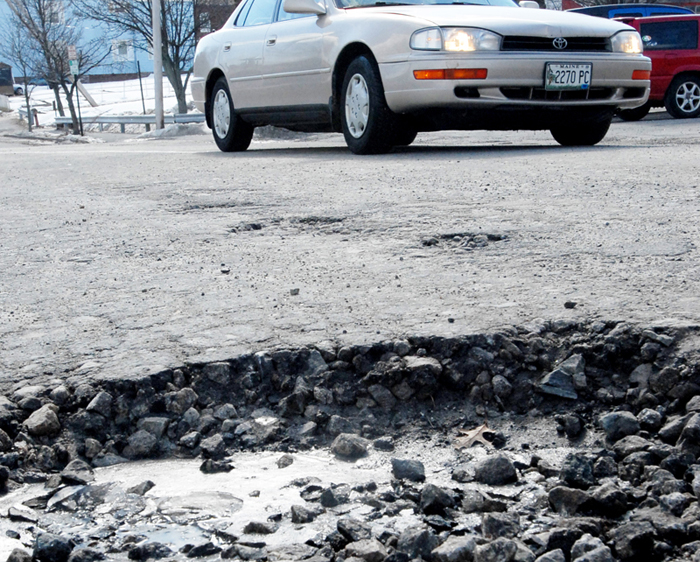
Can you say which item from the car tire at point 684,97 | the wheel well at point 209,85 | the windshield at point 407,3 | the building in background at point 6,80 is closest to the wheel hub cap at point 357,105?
the windshield at point 407,3

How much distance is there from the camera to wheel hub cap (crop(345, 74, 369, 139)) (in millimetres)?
6219

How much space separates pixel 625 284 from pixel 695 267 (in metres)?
0.30

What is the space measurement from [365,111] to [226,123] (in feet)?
7.36

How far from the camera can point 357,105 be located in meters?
6.30

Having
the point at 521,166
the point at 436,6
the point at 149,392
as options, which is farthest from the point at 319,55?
the point at 149,392

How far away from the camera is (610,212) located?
3.49m

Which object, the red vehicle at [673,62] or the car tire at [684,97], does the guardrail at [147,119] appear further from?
the car tire at [684,97]

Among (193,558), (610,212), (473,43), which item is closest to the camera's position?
(193,558)

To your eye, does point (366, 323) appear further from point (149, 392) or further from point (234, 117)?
point (234, 117)

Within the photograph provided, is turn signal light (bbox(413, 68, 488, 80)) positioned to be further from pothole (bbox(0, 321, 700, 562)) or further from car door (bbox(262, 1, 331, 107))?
pothole (bbox(0, 321, 700, 562))

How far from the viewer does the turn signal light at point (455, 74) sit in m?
5.82

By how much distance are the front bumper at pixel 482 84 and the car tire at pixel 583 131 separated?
463 mm

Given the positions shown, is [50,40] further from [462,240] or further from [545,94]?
[462,240]

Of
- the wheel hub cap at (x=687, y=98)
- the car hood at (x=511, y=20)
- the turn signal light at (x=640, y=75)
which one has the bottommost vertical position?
the wheel hub cap at (x=687, y=98)
